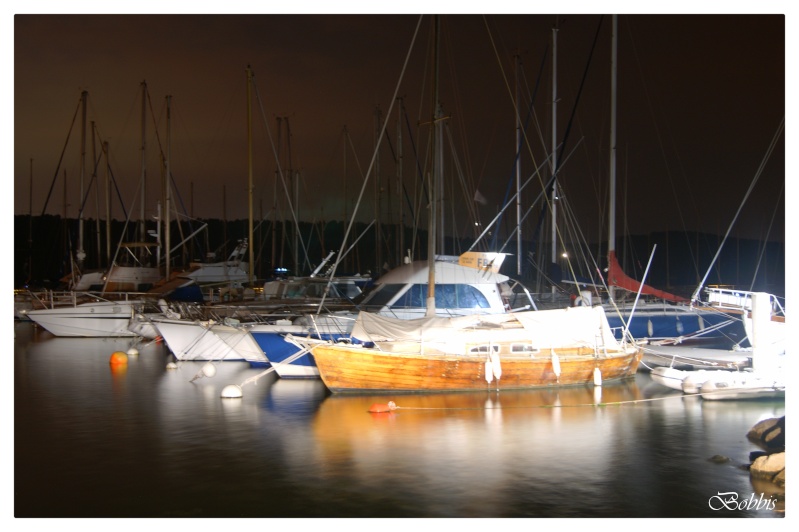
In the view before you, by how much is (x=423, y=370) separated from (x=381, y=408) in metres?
1.32

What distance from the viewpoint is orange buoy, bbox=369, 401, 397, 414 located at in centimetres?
1414

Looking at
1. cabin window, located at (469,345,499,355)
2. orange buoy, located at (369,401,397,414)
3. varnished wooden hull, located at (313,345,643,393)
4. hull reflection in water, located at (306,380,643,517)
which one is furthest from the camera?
cabin window, located at (469,345,499,355)

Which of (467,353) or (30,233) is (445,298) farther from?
(30,233)

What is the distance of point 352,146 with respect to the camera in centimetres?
3903

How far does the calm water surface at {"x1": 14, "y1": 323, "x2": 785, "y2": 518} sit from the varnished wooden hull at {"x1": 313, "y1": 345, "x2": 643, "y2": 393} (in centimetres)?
24

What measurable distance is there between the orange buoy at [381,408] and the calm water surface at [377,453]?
0.11 meters

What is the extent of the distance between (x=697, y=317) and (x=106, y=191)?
2479 cm

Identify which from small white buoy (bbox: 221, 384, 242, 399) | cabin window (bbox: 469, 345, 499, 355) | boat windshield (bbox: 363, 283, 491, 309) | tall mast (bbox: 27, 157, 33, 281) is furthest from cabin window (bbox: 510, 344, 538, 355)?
tall mast (bbox: 27, 157, 33, 281)

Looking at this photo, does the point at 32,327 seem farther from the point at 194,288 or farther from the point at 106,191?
the point at 194,288

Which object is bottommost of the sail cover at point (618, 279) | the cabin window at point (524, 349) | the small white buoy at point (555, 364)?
the small white buoy at point (555, 364)

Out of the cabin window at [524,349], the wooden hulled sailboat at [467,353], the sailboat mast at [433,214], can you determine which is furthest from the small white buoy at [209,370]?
the cabin window at [524,349]

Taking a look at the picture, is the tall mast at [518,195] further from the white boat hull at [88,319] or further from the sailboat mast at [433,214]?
the white boat hull at [88,319]

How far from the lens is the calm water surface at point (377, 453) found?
9.79 meters

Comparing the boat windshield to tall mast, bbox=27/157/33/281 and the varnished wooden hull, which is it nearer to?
the varnished wooden hull
